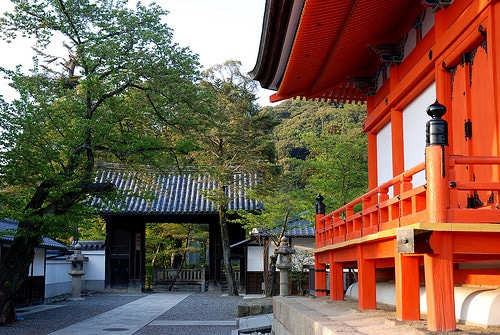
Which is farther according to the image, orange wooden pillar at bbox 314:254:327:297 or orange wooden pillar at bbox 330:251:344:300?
orange wooden pillar at bbox 314:254:327:297

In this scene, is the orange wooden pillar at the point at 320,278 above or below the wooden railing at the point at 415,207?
below

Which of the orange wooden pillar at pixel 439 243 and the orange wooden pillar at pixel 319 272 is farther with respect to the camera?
the orange wooden pillar at pixel 319 272

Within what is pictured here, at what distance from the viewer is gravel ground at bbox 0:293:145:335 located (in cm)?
1655

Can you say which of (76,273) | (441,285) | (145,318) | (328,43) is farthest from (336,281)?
(76,273)

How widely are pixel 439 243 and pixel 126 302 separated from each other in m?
23.5

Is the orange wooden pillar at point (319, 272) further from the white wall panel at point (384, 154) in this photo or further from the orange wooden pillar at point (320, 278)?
the white wall panel at point (384, 154)

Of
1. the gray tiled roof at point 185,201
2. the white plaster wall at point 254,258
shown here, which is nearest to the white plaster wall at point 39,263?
the gray tiled roof at point 185,201

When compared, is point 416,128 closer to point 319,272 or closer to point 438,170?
point 438,170

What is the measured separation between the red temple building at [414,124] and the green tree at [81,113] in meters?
6.75

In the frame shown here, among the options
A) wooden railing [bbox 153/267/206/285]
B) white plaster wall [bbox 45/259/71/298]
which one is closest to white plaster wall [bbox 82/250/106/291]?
white plaster wall [bbox 45/259/71/298]

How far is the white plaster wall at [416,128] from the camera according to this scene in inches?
309

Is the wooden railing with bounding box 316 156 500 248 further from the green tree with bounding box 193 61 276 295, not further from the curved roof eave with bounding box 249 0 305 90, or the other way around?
the green tree with bounding box 193 61 276 295

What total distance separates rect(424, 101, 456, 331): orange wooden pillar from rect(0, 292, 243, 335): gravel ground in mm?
11580

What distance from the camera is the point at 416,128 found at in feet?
27.5
